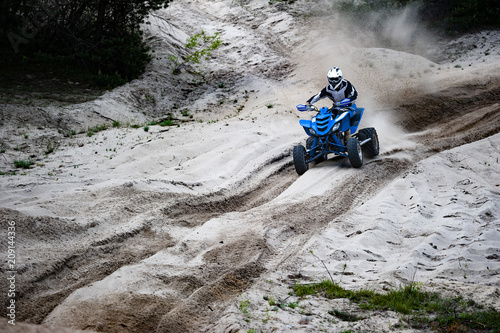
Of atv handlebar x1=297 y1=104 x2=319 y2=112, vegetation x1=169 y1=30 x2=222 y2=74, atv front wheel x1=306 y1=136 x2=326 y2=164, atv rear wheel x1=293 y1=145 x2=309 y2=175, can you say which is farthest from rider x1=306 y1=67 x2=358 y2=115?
vegetation x1=169 y1=30 x2=222 y2=74

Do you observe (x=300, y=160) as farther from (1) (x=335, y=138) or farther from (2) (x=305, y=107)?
(2) (x=305, y=107)

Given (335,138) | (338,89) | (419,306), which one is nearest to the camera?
(419,306)

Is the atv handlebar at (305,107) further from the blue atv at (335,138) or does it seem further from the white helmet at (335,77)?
the white helmet at (335,77)

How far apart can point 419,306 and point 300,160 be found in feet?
17.4

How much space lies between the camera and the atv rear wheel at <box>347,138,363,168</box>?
963cm

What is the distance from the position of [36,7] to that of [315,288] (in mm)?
14076

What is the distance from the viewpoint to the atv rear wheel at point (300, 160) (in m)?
9.84

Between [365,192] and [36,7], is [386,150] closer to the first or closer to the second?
[365,192]

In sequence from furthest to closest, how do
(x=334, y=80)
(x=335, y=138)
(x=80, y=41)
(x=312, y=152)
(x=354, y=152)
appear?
(x=80, y=41)
(x=334, y=80)
(x=312, y=152)
(x=335, y=138)
(x=354, y=152)

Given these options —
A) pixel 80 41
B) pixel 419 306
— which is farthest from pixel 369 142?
pixel 80 41

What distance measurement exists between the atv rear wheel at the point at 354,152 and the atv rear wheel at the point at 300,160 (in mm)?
1000

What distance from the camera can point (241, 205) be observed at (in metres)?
8.48

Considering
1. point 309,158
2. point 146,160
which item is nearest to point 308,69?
point 309,158

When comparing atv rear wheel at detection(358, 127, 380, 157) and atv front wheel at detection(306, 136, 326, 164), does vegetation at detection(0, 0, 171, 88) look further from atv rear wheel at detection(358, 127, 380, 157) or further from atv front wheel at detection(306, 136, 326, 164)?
atv rear wheel at detection(358, 127, 380, 157)
